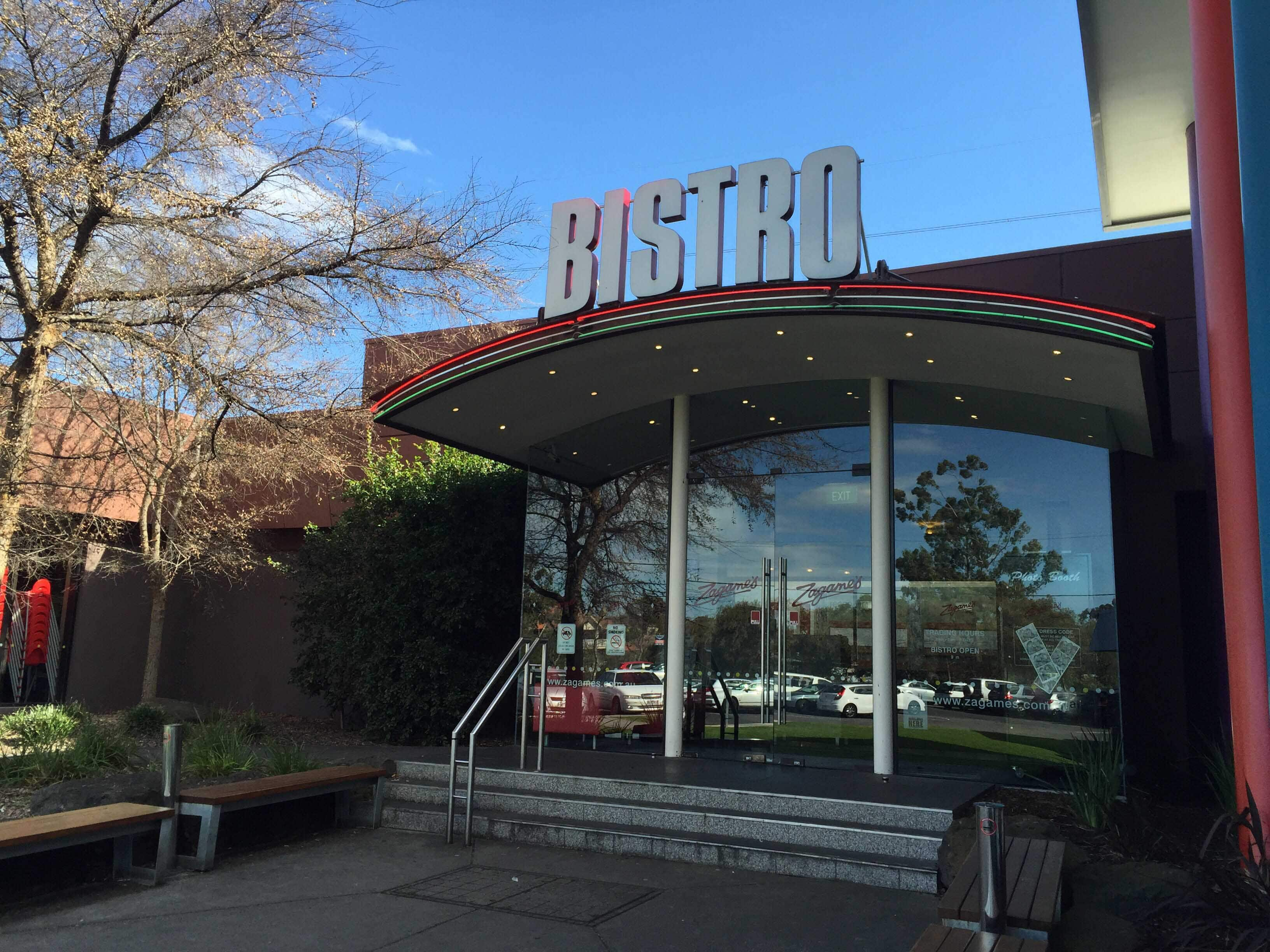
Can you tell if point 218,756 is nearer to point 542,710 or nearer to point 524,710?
point 524,710

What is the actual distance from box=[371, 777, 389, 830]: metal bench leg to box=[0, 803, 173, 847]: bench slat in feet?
6.03

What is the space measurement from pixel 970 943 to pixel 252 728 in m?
9.17

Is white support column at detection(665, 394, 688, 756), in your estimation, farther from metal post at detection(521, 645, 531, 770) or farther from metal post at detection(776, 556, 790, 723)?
metal post at detection(521, 645, 531, 770)

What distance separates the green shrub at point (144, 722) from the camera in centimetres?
1184

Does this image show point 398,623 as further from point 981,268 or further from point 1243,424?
point 1243,424

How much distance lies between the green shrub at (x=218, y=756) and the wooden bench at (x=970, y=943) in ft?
20.5

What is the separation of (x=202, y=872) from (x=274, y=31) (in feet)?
28.8

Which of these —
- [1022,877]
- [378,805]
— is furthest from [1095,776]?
[378,805]

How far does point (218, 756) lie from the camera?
8.61 metres

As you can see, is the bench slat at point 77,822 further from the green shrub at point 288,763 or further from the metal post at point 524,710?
the metal post at point 524,710

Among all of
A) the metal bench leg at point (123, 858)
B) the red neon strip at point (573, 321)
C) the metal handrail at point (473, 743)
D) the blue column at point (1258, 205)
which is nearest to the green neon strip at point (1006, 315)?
the red neon strip at point (573, 321)

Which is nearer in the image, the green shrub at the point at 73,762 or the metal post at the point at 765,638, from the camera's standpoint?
the green shrub at the point at 73,762

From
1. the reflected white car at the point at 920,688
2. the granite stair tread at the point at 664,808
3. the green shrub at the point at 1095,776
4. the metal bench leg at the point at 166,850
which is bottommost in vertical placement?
the metal bench leg at the point at 166,850

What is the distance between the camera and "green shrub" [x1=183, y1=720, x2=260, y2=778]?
8.42m
